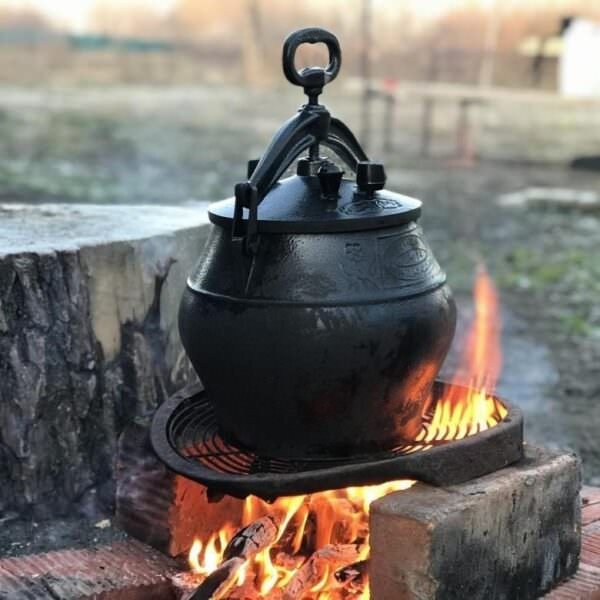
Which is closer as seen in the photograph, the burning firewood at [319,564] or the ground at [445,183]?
the burning firewood at [319,564]

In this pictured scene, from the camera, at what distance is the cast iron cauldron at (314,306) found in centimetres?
200

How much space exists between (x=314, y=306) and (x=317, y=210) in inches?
8.4

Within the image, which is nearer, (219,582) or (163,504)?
(219,582)

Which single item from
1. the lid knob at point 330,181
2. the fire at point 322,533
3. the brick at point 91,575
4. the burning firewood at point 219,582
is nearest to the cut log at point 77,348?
the brick at point 91,575

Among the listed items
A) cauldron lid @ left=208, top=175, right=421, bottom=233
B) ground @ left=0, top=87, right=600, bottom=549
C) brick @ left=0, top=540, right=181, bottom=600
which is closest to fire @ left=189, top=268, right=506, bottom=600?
brick @ left=0, top=540, right=181, bottom=600

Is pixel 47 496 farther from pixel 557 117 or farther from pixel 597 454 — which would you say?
pixel 557 117

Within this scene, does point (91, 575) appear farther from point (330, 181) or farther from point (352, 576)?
point (330, 181)

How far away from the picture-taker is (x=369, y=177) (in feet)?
6.86

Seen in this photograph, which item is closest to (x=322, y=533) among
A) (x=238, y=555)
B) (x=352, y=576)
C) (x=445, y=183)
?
(x=352, y=576)

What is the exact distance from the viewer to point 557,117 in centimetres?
1669

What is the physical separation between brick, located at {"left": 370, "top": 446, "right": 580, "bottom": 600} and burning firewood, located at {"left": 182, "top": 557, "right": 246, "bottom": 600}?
316 millimetres

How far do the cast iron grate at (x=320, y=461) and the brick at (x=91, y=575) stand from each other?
1.23ft

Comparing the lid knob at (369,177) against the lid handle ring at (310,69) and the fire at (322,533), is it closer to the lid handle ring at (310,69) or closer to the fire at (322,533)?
the lid handle ring at (310,69)

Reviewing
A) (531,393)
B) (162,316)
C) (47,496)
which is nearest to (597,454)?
(531,393)
